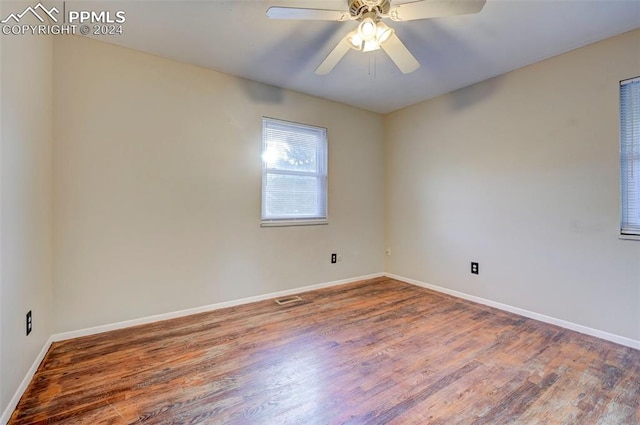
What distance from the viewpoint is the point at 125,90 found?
246 centimetres

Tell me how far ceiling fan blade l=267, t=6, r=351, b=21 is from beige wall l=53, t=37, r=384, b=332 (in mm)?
1519

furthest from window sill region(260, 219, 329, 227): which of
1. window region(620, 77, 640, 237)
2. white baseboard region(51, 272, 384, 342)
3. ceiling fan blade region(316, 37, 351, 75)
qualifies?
window region(620, 77, 640, 237)

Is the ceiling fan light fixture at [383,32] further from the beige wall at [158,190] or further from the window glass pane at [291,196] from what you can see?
the window glass pane at [291,196]

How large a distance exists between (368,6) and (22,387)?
118 inches

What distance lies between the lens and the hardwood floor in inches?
58.0

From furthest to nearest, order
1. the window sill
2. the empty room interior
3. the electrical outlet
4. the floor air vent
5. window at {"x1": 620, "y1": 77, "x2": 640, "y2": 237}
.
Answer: the window sill, the floor air vent, window at {"x1": 620, "y1": 77, "x2": 640, "y2": 237}, the electrical outlet, the empty room interior

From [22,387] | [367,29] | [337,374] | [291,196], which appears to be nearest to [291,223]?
[291,196]

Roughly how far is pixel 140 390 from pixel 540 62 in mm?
4075

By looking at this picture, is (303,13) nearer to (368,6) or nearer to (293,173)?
(368,6)

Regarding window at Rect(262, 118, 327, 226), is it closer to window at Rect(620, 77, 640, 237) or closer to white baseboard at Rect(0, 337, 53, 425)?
white baseboard at Rect(0, 337, 53, 425)

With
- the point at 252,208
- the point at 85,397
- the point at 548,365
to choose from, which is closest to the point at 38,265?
the point at 85,397

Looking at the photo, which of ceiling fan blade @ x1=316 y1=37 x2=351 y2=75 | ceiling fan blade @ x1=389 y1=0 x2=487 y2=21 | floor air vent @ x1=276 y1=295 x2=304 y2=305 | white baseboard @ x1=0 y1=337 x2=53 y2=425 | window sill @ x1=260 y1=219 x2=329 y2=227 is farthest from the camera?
window sill @ x1=260 y1=219 x2=329 y2=227

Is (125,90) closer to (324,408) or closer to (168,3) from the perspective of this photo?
(168,3)

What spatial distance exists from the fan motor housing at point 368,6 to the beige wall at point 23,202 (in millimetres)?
1852
